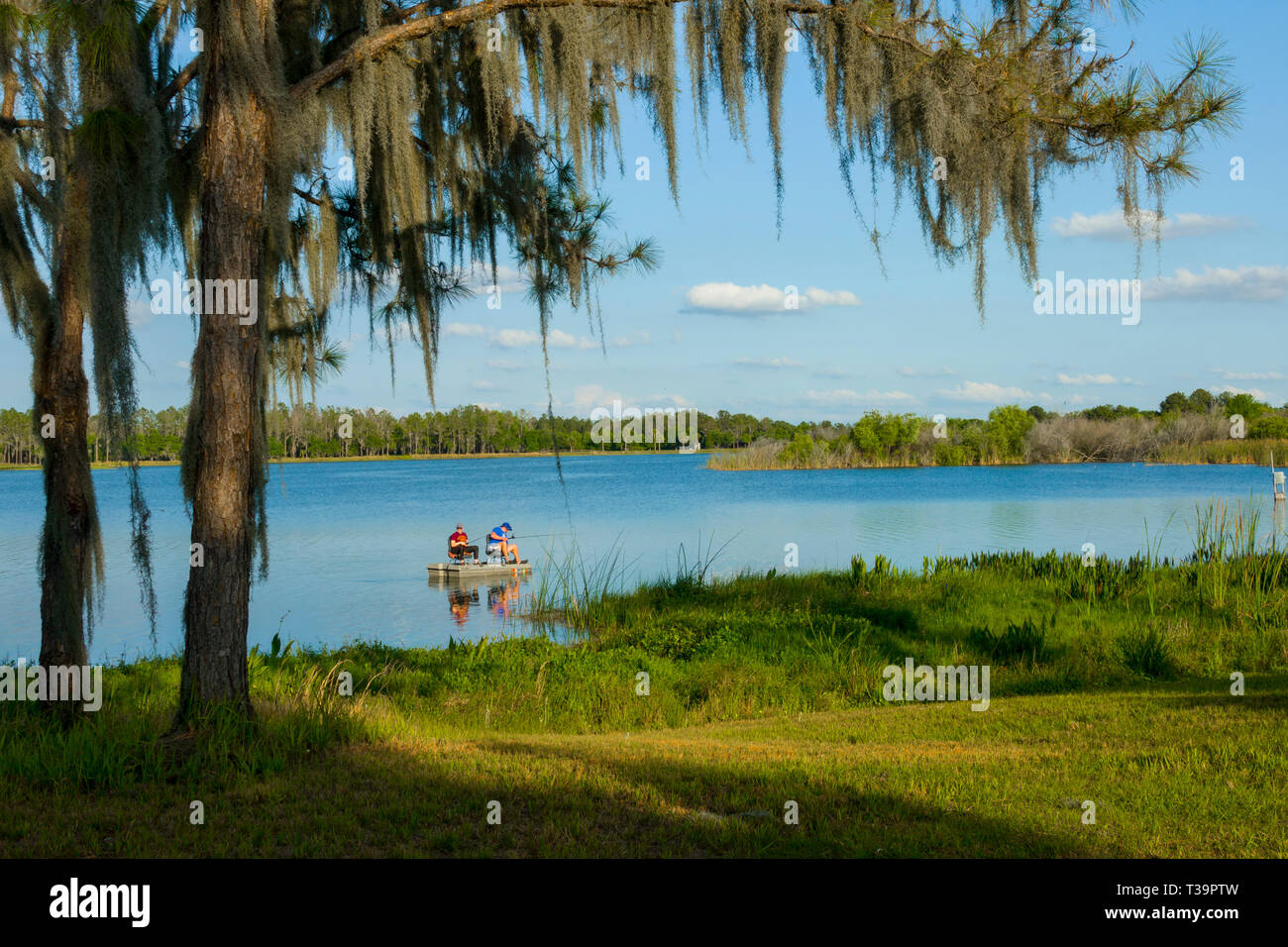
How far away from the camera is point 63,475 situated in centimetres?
620

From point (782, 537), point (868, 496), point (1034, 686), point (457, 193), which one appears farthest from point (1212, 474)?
point (457, 193)

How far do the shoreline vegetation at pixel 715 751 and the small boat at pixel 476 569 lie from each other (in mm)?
10200

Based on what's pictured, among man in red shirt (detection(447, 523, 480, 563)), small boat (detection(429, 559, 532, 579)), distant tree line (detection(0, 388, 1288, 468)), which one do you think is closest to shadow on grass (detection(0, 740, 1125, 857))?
small boat (detection(429, 559, 532, 579))

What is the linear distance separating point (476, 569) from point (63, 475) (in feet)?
48.9

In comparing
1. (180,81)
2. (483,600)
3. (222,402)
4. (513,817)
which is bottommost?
(483,600)

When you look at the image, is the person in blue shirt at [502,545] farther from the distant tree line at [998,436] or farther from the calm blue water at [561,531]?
the distant tree line at [998,436]

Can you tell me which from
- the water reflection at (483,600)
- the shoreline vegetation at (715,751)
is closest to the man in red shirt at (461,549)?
the water reflection at (483,600)

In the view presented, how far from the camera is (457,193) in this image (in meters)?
6.98

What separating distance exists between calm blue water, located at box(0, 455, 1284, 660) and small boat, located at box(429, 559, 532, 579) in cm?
73

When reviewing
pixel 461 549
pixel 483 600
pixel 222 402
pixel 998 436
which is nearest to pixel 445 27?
pixel 222 402

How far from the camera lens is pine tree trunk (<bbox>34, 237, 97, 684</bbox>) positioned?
20.3ft

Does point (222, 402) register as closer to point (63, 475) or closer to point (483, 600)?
point (63, 475)
